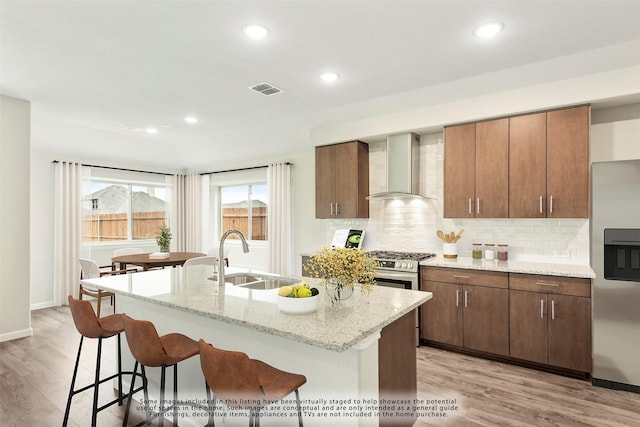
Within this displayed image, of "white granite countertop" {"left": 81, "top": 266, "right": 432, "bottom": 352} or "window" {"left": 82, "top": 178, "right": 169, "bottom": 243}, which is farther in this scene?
"window" {"left": 82, "top": 178, "right": 169, "bottom": 243}

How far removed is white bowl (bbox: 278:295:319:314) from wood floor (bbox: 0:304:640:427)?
1411 mm

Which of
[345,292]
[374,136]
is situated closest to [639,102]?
[374,136]

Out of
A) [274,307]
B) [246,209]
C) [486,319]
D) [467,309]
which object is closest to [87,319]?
[274,307]

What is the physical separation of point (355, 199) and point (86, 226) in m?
4.90

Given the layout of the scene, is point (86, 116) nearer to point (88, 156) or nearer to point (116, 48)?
point (88, 156)

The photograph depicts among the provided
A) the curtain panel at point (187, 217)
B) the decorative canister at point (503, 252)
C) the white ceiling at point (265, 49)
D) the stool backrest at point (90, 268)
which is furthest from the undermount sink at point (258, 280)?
the curtain panel at point (187, 217)

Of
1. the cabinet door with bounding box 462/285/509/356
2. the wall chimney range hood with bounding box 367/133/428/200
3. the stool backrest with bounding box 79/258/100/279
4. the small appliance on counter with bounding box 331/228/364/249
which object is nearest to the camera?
the cabinet door with bounding box 462/285/509/356

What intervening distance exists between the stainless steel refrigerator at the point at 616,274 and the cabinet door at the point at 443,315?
1.10 meters

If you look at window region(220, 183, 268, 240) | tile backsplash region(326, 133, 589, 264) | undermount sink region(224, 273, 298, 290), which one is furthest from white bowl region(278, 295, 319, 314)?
window region(220, 183, 268, 240)

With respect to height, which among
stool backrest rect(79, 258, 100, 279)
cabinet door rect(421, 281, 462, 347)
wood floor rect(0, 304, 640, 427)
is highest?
stool backrest rect(79, 258, 100, 279)

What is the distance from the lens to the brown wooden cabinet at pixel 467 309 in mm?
3394

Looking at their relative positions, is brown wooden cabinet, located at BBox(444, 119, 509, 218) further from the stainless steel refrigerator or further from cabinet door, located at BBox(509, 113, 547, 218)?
the stainless steel refrigerator

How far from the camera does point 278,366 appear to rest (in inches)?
76.2

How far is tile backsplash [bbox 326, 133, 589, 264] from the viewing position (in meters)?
3.58
